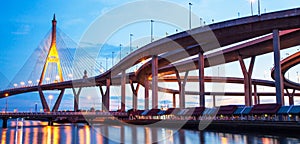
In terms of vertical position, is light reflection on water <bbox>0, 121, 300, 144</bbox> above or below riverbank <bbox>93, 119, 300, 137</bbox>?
below

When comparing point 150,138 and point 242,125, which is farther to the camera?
point 242,125

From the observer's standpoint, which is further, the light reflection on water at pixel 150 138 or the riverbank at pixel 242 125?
the riverbank at pixel 242 125

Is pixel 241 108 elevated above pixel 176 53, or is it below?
below

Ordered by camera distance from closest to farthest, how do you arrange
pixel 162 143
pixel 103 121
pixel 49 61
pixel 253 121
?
pixel 162 143
pixel 253 121
pixel 103 121
pixel 49 61

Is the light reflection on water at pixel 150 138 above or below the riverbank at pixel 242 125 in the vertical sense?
below

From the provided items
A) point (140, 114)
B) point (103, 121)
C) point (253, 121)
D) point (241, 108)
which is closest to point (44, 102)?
point (103, 121)

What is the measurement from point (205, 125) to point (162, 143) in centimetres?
1983

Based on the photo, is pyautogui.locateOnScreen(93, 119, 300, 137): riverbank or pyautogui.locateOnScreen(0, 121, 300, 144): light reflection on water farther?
pyautogui.locateOnScreen(93, 119, 300, 137): riverbank

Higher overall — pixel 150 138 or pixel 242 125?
pixel 242 125

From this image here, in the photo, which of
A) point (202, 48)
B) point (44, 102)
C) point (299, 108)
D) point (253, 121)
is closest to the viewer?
point (299, 108)

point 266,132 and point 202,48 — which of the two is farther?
point 202,48

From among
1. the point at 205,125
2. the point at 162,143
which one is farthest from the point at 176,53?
the point at 162,143

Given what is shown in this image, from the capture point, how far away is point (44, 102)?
104m

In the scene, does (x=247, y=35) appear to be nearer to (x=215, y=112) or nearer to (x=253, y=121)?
(x=215, y=112)
